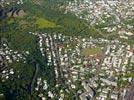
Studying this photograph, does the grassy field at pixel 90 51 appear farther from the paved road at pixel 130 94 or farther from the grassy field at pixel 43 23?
the paved road at pixel 130 94

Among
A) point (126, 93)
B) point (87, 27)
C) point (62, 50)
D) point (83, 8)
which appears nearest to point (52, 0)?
point (83, 8)

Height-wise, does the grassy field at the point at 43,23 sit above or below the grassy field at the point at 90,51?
above

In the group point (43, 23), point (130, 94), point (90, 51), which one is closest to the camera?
point (130, 94)

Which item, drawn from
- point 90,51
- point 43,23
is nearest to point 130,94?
point 90,51

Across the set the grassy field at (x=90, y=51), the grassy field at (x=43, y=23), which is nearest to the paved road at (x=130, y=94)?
the grassy field at (x=90, y=51)

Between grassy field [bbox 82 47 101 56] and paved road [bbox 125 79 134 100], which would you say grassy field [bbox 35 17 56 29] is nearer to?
grassy field [bbox 82 47 101 56]

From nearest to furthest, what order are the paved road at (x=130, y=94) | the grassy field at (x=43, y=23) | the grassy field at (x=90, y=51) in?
the paved road at (x=130, y=94), the grassy field at (x=90, y=51), the grassy field at (x=43, y=23)

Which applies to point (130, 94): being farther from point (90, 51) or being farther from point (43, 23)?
point (43, 23)

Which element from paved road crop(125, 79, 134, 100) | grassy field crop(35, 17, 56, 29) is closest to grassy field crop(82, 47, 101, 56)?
grassy field crop(35, 17, 56, 29)
